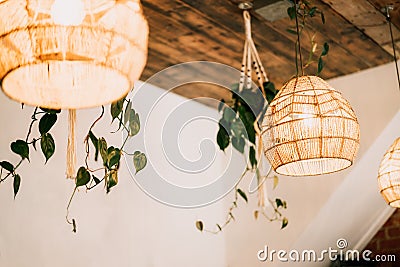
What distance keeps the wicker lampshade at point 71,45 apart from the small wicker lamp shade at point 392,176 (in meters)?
1.46

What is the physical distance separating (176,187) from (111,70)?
2.11 meters

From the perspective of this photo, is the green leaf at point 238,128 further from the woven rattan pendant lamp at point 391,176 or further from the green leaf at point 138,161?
the green leaf at point 138,161

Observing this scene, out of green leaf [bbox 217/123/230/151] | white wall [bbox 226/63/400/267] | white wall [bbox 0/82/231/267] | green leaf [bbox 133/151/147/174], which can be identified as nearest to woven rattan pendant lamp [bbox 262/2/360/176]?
green leaf [bbox 133/151/147/174]

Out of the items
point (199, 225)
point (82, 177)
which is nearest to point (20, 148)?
point (82, 177)

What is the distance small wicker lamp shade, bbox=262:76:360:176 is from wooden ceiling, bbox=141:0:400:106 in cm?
74

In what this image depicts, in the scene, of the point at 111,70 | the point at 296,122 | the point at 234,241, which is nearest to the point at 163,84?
the point at 234,241

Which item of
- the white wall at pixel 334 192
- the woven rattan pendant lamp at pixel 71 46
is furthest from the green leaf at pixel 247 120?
the woven rattan pendant lamp at pixel 71 46

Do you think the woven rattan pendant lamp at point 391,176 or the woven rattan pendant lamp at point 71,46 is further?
the woven rattan pendant lamp at point 391,176

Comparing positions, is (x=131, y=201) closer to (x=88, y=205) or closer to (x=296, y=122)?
(x=88, y=205)

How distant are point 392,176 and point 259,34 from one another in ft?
2.77

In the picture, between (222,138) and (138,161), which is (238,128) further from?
(138,161)

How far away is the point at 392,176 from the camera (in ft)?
7.36

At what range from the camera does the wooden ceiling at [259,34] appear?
2391 mm

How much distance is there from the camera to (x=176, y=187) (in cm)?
305
